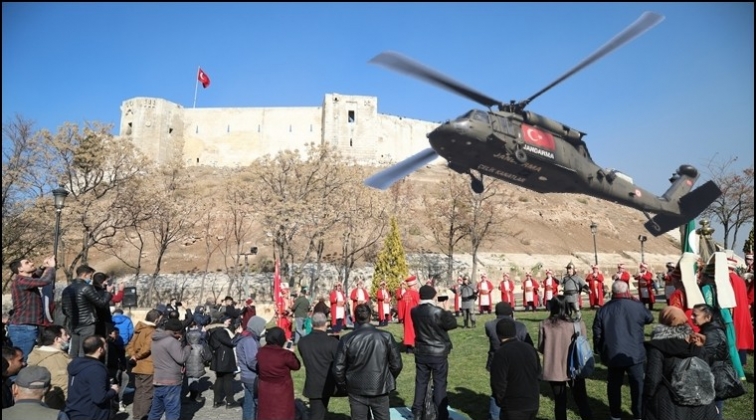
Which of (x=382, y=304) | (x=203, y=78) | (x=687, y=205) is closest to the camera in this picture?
(x=687, y=205)

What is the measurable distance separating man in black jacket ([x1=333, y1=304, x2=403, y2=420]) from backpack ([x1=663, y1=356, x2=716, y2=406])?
2.41 m

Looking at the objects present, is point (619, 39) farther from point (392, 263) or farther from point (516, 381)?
point (392, 263)

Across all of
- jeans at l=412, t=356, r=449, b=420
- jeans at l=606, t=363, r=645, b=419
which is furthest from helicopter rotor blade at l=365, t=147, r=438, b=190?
jeans at l=606, t=363, r=645, b=419

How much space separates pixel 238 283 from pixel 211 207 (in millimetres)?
6295

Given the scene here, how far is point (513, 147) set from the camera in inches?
439

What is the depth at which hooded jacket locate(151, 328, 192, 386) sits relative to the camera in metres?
6.24

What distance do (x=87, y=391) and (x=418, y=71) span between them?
7.57 m

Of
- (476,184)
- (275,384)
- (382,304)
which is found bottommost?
(382,304)

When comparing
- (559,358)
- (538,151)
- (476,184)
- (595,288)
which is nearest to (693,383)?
(559,358)

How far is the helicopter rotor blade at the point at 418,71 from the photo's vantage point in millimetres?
9734

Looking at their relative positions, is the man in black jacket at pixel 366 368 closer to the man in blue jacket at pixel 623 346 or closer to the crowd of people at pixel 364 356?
the crowd of people at pixel 364 356

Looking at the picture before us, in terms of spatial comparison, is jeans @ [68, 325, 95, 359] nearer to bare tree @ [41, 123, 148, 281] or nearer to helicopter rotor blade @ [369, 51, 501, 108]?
helicopter rotor blade @ [369, 51, 501, 108]

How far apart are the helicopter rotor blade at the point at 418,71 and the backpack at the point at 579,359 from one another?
5.95m

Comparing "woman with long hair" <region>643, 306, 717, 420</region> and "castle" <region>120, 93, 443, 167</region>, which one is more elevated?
"castle" <region>120, 93, 443, 167</region>
